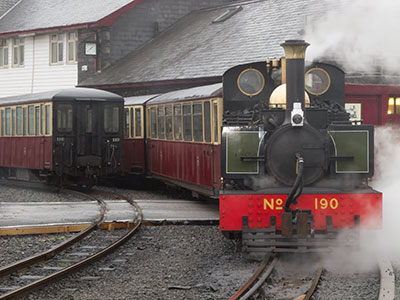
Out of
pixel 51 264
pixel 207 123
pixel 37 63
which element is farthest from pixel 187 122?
pixel 37 63

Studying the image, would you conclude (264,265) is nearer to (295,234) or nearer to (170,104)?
(295,234)

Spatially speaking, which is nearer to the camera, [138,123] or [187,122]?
[187,122]

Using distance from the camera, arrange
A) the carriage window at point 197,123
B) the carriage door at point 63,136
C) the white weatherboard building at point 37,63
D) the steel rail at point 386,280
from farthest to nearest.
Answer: the white weatherboard building at point 37,63 → the carriage door at point 63,136 → the carriage window at point 197,123 → the steel rail at point 386,280

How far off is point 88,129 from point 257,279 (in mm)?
10153

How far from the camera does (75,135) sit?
17.4 meters

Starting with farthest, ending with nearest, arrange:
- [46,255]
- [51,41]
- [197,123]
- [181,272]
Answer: [51,41], [197,123], [46,255], [181,272]

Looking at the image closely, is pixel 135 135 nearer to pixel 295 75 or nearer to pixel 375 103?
pixel 375 103

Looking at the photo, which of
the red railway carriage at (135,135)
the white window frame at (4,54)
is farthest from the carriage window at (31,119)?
the white window frame at (4,54)

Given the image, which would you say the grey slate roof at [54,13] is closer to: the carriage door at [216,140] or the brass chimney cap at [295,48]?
the carriage door at [216,140]

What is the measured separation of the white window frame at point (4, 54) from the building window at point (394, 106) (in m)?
17.2

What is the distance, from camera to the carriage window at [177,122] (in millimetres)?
15211

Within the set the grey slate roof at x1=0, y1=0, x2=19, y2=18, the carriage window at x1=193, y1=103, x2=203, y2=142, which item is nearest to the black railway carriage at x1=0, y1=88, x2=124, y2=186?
the carriage window at x1=193, y1=103, x2=203, y2=142

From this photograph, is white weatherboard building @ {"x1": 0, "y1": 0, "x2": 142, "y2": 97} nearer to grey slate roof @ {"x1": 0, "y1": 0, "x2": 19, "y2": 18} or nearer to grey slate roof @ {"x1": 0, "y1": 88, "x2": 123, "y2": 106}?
grey slate roof @ {"x1": 0, "y1": 0, "x2": 19, "y2": 18}

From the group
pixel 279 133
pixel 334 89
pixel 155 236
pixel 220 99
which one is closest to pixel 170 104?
pixel 220 99
